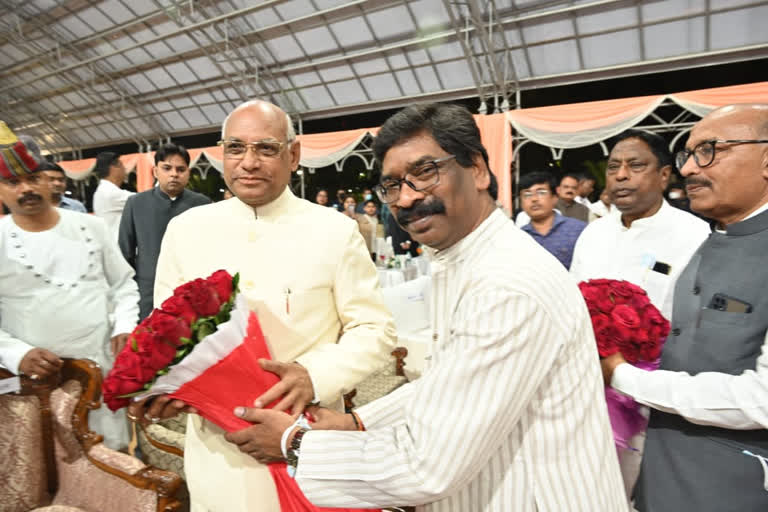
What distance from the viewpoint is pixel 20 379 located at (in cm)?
199

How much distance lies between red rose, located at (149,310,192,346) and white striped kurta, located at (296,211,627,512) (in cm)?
37

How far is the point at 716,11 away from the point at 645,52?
3.96ft

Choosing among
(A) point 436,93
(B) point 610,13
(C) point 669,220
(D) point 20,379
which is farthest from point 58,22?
(C) point 669,220

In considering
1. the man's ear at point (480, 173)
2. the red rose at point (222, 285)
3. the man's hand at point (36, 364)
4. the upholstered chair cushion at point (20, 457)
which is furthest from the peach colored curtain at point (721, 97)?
the upholstered chair cushion at point (20, 457)

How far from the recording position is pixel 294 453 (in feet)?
3.22

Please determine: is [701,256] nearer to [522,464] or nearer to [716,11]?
[522,464]

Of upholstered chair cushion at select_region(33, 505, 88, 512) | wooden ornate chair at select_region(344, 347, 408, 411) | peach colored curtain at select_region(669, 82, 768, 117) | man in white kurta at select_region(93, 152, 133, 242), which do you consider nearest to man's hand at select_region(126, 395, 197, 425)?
upholstered chair cushion at select_region(33, 505, 88, 512)

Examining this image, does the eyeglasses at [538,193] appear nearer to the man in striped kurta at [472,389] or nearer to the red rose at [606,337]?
the red rose at [606,337]

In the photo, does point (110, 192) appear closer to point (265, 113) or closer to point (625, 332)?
point (265, 113)

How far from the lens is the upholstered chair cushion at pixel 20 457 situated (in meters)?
1.89

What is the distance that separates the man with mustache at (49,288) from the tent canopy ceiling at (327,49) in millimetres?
8015

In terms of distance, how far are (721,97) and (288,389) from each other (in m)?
7.43

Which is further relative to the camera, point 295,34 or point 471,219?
point 295,34

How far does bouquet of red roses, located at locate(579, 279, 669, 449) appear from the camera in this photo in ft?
4.78
